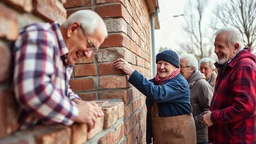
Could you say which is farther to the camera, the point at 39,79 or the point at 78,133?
the point at 78,133

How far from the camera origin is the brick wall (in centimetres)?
64

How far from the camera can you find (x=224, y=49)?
2227mm

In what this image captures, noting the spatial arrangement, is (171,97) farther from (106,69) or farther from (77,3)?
(77,3)

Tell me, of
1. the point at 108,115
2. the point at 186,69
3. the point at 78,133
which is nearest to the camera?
the point at 78,133

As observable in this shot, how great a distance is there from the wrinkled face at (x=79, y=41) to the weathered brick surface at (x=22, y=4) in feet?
0.64

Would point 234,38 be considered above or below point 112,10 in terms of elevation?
below

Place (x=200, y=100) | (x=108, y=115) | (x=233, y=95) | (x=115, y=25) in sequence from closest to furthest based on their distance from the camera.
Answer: (x=108, y=115), (x=115, y=25), (x=233, y=95), (x=200, y=100)

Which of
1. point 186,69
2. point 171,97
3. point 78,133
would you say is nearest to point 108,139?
point 78,133

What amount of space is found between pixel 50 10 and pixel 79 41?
0.51 feet

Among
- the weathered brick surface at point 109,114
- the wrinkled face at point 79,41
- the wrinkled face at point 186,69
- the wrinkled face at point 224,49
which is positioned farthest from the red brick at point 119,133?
the wrinkled face at point 186,69

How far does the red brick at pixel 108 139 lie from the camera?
1.16m

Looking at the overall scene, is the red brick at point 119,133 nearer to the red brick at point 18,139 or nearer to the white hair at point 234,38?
→ the red brick at point 18,139

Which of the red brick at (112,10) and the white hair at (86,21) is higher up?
the red brick at (112,10)

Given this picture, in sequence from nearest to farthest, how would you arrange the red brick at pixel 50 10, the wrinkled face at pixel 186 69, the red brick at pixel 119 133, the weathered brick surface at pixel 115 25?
the red brick at pixel 50 10
the red brick at pixel 119 133
the weathered brick surface at pixel 115 25
the wrinkled face at pixel 186 69
